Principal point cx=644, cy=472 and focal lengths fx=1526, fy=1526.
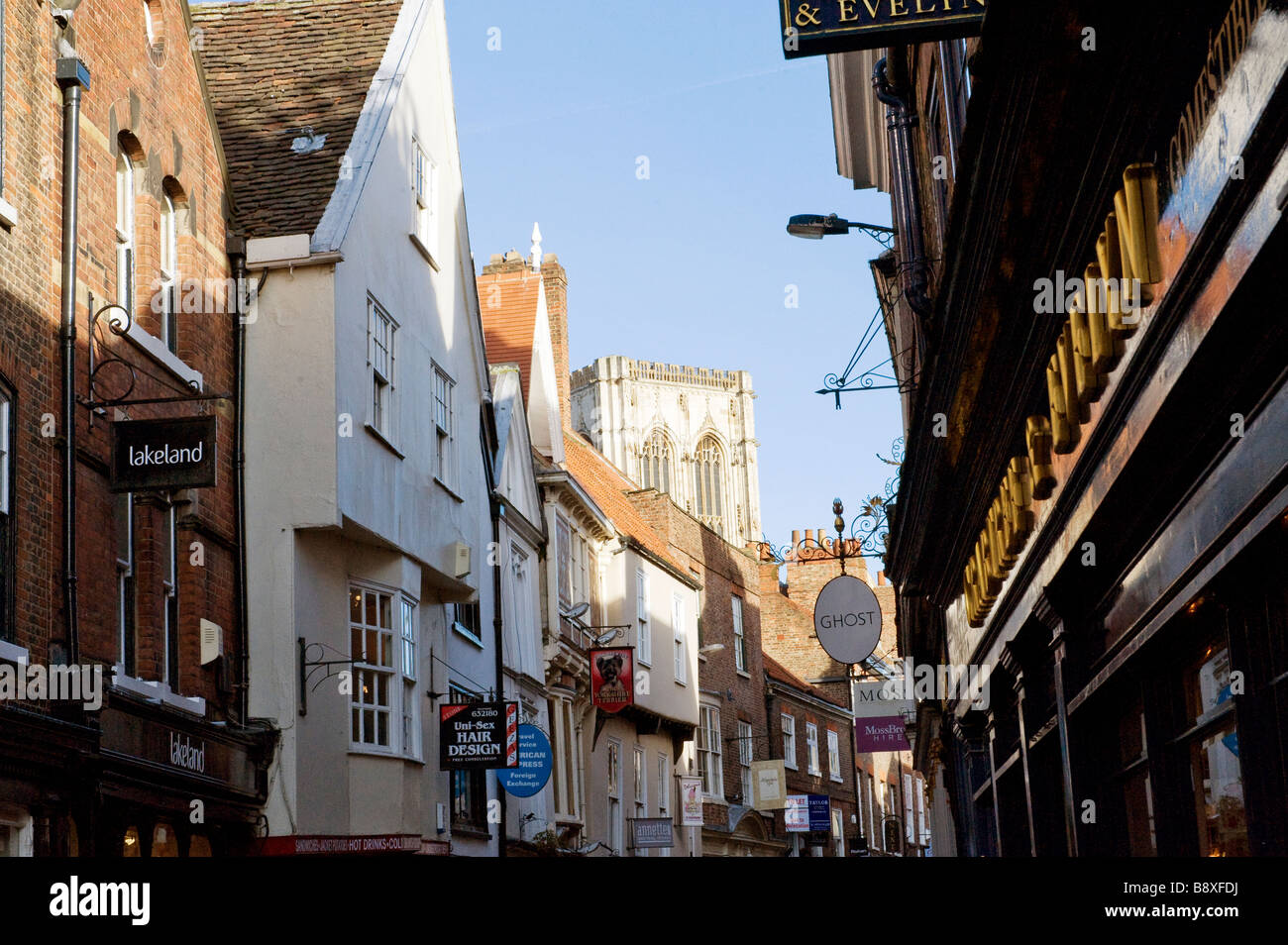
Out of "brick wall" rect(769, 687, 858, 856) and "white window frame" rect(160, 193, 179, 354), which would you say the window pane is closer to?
"white window frame" rect(160, 193, 179, 354)

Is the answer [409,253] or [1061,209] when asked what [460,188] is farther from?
[1061,209]

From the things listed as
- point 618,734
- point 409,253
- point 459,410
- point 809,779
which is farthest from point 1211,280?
point 809,779

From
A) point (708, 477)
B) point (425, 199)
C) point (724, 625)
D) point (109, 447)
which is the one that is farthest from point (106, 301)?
point (708, 477)

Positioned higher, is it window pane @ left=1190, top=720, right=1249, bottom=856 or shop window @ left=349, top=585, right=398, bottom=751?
shop window @ left=349, top=585, right=398, bottom=751

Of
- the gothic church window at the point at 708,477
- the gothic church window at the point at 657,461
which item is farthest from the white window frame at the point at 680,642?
the gothic church window at the point at 657,461

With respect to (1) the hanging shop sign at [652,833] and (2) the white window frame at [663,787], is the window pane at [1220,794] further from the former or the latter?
(2) the white window frame at [663,787]

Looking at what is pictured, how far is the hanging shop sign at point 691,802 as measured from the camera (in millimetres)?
35812

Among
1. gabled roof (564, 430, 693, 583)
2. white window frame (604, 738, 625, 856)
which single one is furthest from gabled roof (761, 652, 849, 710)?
white window frame (604, 738, 625, 856)

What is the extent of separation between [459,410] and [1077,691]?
14.4m

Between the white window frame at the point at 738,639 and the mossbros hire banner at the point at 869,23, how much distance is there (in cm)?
3608

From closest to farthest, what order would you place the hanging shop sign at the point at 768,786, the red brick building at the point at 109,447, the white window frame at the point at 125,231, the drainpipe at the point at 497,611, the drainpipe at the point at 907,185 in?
the red brick building at the point at 109,447
the drainpipe at the point at 907,185
the white window frame at the point at 125,231
the drainpipe at the point at 497,611
the hanging shop sign at the point at 768,786

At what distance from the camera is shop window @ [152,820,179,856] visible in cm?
1371

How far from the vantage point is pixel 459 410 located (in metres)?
21.9

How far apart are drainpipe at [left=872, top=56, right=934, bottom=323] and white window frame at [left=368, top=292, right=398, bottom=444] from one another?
21.1 ft
